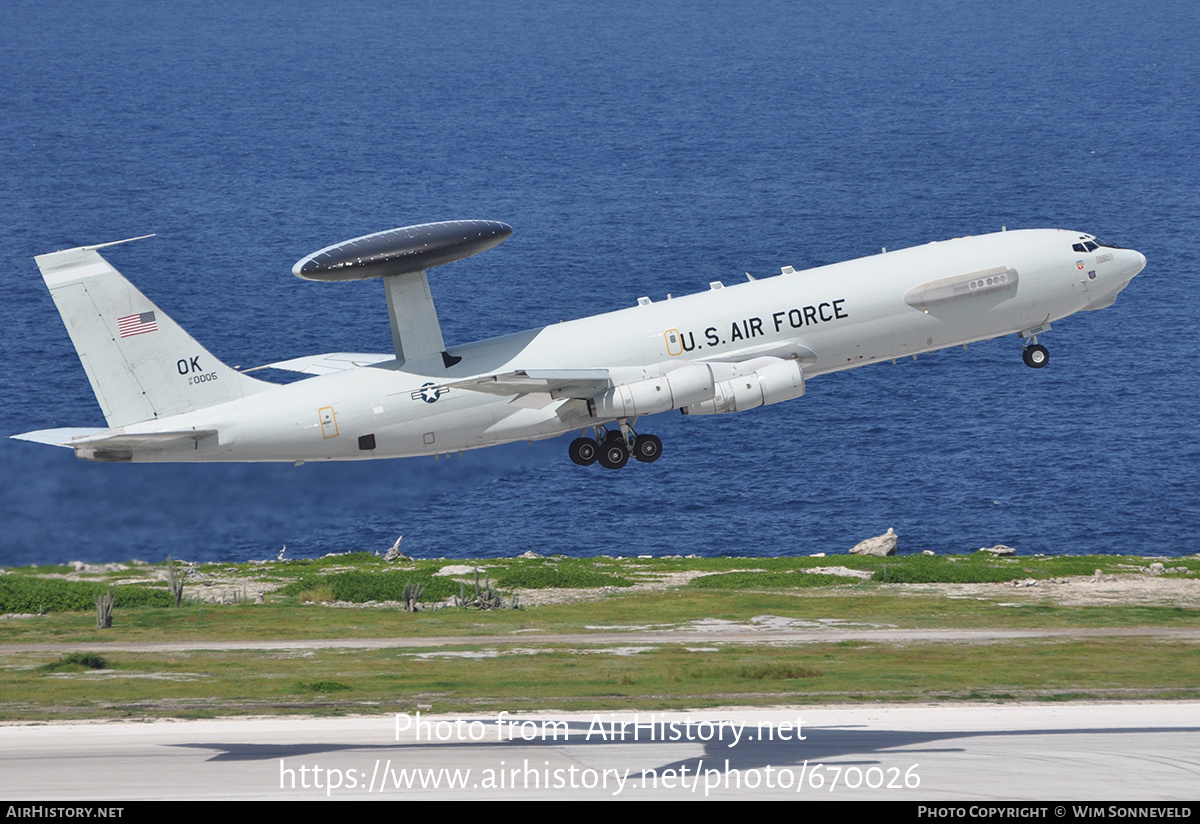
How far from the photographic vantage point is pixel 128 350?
53906mm

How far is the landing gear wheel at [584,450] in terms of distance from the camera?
56562 mm

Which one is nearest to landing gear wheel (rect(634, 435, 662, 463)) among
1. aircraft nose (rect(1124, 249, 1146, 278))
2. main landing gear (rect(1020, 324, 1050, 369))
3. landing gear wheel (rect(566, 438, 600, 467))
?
landing gear wheel (rect(566, 438, 600, 467))

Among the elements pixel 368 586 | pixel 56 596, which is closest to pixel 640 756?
pixel 368 586

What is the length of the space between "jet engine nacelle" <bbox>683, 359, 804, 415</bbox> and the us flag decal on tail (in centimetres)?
2090

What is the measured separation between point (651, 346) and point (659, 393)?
2467mm

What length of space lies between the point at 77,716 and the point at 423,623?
109 ft

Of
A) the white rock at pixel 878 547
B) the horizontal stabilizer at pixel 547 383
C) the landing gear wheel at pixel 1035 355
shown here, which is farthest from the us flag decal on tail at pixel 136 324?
the white rock at pixel 878 547

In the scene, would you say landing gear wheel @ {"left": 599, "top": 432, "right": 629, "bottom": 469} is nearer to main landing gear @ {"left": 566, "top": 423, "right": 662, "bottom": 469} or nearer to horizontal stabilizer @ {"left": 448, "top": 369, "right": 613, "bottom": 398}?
main landing gear @ {"left": 566, "top": 423, "right": 662, "bottom": 469}

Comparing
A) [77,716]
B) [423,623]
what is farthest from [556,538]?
[77,716]

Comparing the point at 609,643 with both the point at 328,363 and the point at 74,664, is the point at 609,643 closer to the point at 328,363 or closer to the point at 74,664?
the point at 74,664

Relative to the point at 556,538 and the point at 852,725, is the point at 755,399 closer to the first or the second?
the point at 852,725

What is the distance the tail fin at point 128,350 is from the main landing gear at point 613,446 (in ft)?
42.8
